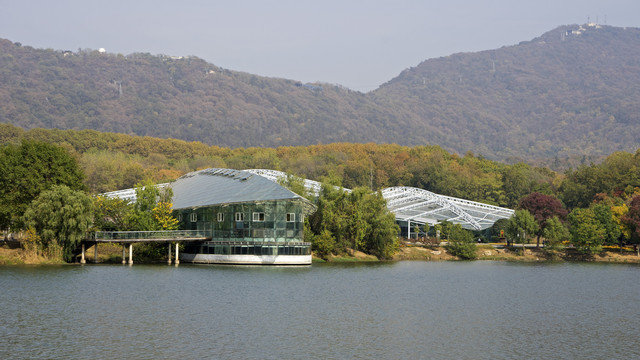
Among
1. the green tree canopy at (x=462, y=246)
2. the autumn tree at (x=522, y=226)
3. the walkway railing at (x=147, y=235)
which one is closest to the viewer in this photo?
the walkway railing at (x=147, y=235)

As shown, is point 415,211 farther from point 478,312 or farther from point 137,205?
point 478,312

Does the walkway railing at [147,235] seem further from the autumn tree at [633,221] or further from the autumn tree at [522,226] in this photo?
the autumn tree at [633,221]

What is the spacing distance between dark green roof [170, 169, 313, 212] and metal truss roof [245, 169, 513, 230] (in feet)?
75.8

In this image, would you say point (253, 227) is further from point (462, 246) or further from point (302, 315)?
point (462, 246)

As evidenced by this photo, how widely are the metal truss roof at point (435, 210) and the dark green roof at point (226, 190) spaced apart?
2310 centimetres

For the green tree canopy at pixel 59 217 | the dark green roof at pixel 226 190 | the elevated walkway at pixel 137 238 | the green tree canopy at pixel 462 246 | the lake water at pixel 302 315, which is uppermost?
the dark green roof at pixel 226 190

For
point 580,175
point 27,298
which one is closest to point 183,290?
point 27,298

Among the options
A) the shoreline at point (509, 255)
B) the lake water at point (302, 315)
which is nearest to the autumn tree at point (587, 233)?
the shoreline at point (509, 255)

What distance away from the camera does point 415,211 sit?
112 metres

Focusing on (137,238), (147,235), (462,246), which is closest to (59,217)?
(137,238)

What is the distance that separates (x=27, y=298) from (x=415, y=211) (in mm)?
77474

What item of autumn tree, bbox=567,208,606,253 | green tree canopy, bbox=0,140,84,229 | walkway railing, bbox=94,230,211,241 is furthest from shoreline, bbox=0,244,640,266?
green tree canopy, bbox=0,140,84,229

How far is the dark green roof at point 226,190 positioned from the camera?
67.3 meters

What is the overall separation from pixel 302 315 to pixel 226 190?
35.8 m
